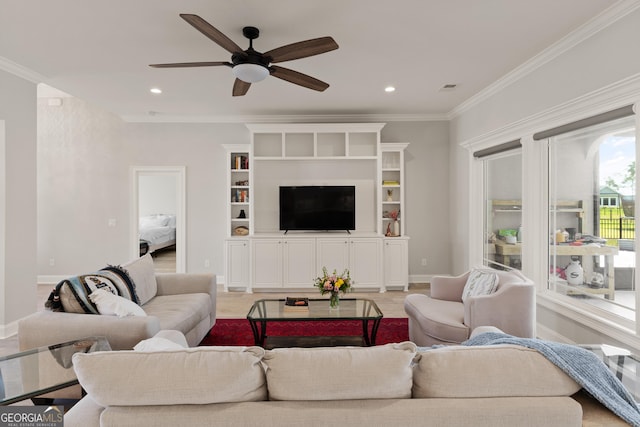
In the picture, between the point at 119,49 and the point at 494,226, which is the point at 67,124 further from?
the point at 494,226

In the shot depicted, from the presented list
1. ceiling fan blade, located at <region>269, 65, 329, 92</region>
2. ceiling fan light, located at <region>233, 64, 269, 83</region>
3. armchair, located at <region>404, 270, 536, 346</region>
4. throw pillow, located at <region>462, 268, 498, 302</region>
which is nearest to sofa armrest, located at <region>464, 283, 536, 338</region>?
armchair, located at <region>404, 270, 536, 346</region>

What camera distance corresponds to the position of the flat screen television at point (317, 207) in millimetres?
5473

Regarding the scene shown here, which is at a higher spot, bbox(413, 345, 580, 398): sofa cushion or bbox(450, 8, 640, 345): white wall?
bbox(450, 8, 640, 345): white wall

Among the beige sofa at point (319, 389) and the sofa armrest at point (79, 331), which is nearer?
the beige sofa at point (319, 389)

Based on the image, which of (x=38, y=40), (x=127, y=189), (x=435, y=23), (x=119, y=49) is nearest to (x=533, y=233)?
(x=435, y=23)

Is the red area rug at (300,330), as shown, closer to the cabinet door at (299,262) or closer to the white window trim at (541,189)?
the cabinet door at (299,262)

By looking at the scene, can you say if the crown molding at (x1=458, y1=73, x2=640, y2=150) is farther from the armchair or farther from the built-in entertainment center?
the built-in entertainment center

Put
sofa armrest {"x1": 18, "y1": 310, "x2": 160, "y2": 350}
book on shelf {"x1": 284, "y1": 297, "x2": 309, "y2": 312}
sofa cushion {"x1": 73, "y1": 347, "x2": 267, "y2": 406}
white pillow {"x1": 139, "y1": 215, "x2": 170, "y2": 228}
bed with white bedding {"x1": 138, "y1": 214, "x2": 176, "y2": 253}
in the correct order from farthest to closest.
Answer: white pillow {"x1": 139, "y1": 215, "x2": 170, "y2": 228} < bed with white bedding {"x1": 138, "y1": 214, "x2": 176, "y2": 253} < book on shelf {"x1": 284, "y1": 297, "x2": 309, "y2": 312} < sofa armrest {"x1": 18, "y1": 310, "x2": 160, "y2": 350} < sofa cushion {"x1": 73, "y1": 347, "x2": 267, "y2": 406}

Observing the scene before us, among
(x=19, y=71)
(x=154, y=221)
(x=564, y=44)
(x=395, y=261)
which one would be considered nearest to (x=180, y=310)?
(x=19, y=71)

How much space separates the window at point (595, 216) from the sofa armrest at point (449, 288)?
0.97m

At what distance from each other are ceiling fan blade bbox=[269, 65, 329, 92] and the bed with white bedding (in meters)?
5.58

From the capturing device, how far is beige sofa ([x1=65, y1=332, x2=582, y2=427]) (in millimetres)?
1116

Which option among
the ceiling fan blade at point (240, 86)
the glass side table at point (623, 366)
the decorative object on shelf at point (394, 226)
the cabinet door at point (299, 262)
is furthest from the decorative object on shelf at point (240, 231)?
the glass side table at point (623, 366)

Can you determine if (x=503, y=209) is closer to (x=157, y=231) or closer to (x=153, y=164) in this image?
(x=153, y=164)
